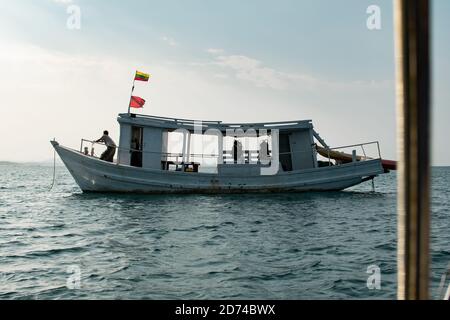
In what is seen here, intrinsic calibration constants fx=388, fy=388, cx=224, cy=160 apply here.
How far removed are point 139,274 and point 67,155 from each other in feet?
50.4

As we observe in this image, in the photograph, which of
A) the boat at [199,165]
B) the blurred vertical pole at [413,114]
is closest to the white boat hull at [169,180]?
the boat at [199,165]

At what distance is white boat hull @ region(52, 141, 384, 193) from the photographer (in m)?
20.0

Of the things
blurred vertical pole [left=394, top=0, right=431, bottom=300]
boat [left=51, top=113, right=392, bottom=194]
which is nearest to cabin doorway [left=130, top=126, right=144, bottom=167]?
boat [left=51, top=113, right=392, bottom=194]

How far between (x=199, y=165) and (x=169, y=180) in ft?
6.14

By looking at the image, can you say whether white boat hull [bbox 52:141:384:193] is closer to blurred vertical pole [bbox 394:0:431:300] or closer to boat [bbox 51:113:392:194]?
boat [bbox 51:113:392:194]

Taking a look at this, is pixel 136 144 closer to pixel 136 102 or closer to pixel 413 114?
pixel 136 102

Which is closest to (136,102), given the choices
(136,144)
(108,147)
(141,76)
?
(141,76)

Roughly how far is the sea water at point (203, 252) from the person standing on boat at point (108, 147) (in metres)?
4.65

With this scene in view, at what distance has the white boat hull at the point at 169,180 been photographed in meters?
20.0

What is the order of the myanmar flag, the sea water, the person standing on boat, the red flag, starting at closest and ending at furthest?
the sea water, the person standing on boat, the red flag, the myanmar flag

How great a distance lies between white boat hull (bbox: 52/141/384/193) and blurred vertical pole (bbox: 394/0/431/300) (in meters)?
19.1
